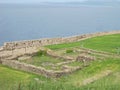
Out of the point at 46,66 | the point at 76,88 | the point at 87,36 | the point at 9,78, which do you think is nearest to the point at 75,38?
the point at 87,36

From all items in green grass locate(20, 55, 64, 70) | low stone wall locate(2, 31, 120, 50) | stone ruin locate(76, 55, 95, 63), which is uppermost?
stone ruin locate(76, 55, 95, 63)

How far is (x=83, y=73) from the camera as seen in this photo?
27.8m

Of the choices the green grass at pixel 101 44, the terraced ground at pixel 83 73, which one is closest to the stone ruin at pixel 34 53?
the terraced ground at pixel 83 73

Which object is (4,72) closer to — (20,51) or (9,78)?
(9,78)

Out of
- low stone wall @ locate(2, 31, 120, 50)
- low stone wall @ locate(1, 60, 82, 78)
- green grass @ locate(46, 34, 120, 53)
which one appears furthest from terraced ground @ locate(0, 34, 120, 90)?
low stone wall @ locate(2, 31, 120, 50)

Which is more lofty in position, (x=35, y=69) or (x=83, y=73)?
(x=83, y=73)

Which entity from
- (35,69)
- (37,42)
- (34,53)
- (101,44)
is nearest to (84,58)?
(35,69)

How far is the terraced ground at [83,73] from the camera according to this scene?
1770 centimetres

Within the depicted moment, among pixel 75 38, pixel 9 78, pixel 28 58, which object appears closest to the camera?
pixel 9 78

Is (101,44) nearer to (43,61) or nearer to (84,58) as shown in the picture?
(84,58)

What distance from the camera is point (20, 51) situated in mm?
37656

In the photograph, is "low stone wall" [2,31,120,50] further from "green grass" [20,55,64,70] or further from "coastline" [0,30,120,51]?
"green grass" [20,55,64,70]

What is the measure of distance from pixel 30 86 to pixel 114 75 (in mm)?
8856

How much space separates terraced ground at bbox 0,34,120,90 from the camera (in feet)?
58.1
